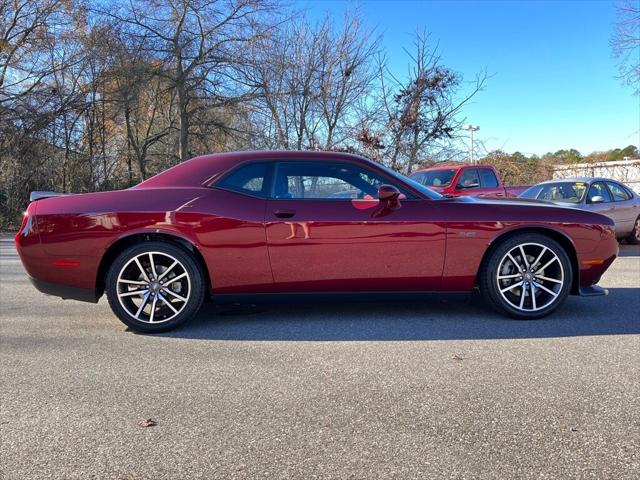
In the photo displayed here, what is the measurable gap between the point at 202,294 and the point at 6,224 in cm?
1431

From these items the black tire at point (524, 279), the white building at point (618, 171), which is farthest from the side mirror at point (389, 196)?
the white building at point (618, 171)

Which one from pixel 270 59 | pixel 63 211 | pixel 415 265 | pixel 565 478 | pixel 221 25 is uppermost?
pixel 221 25

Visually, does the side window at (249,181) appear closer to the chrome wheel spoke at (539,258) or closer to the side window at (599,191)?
the chrome wheel spoke at (539,258)

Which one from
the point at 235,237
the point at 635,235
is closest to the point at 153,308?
the point at 235,237

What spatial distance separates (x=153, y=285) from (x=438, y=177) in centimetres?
821

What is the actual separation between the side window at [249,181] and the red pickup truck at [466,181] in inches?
272

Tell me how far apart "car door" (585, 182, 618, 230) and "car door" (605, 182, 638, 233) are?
0.14 meters

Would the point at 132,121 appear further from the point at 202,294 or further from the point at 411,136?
the point at 202,294

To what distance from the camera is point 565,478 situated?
1952 millimetres

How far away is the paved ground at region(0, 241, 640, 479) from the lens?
2082 mm

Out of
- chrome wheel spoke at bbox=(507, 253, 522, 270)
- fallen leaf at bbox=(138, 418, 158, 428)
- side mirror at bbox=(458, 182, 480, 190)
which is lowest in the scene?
fallen leaf at bbox=(138, 418, 158, 428)

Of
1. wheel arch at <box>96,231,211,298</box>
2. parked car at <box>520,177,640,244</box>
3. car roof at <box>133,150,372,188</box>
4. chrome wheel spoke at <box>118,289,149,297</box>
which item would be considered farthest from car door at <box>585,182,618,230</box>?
chrome wheel spoke at <box>118,289,149,297</box>

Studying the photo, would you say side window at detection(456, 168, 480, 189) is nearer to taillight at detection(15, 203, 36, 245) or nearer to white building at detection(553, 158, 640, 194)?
taillight at detection(15, 203, 36, 245)

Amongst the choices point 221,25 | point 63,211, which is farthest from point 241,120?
point 63,211
